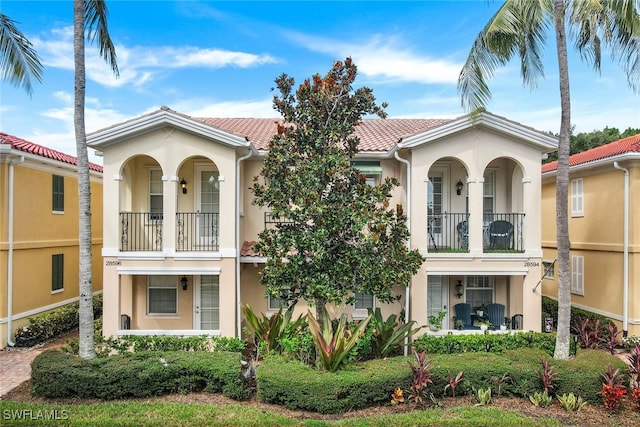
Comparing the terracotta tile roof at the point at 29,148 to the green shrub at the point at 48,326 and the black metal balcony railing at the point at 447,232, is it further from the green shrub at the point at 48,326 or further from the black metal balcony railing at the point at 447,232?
the black metal balcony railing at the point at 447,232

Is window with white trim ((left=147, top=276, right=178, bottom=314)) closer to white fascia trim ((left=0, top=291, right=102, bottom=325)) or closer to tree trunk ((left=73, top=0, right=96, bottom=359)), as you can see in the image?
tree trunk ((left=73, top=0, right=96, bottom=359))

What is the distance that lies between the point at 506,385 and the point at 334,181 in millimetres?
6598

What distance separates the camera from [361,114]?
426 inches

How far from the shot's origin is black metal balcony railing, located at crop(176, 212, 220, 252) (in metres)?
13.5

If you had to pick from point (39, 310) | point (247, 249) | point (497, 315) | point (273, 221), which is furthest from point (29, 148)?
point (497, 315)

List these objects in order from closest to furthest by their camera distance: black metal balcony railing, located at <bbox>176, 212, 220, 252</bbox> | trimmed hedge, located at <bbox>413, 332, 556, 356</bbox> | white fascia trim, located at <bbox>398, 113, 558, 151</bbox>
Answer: trimmed hedge, located at <bbox>413, 332, 556, 356</bbox>
white fascia trim, located at <bbox>398, 113, 558, 151</bbox>
black metal balcony railing, located at <bbox>176, 212, 220, 252</bbox>

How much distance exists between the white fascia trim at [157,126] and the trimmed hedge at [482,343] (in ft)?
28.0

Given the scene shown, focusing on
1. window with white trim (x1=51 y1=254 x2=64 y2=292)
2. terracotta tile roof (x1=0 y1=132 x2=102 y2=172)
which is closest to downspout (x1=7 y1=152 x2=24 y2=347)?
terracotta tile roof (x1=0 y1=132 x2=102 y2=172)

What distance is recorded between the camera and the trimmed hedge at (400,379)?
8.45 m

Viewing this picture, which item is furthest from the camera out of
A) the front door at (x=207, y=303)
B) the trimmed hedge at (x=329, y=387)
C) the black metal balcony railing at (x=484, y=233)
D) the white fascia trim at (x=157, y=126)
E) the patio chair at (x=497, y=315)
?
the front door at (x=207, y=303)

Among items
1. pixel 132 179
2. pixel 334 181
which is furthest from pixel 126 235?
pixel 334 181

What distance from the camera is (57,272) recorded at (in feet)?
51.8

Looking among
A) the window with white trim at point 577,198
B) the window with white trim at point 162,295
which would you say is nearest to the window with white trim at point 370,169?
the window with white trim at point 162,295

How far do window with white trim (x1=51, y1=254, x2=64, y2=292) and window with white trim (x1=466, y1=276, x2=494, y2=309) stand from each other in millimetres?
16494
